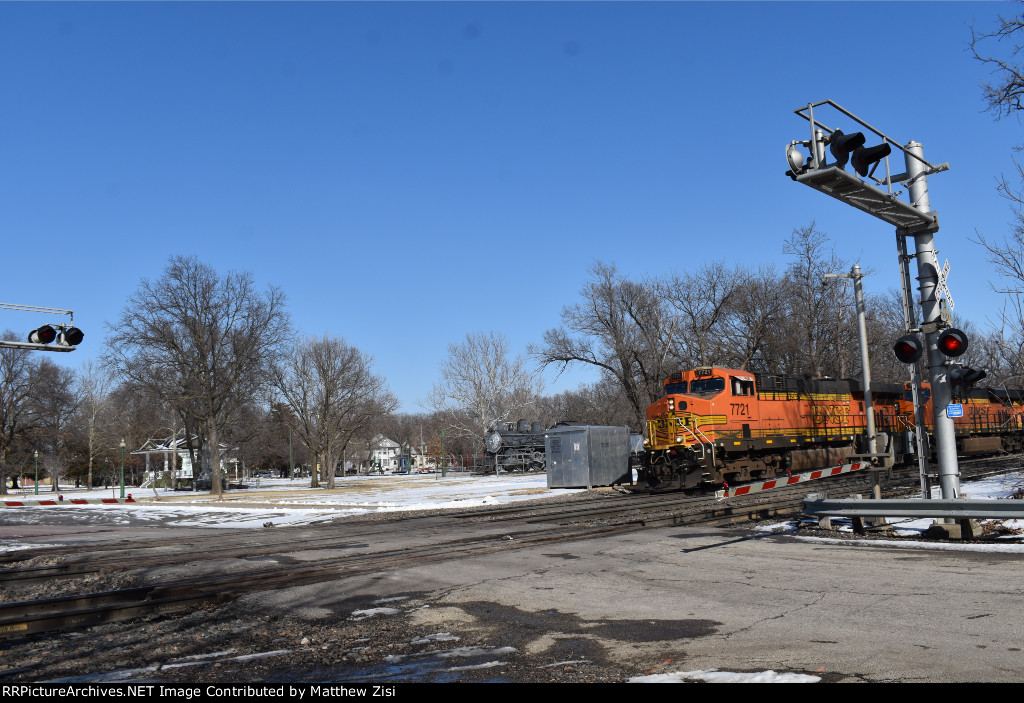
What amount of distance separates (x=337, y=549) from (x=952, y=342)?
1061cm

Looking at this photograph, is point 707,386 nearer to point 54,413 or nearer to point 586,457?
point 586,457

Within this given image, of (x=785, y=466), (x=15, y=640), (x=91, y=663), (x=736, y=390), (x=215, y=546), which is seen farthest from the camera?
(x=785, y=466)

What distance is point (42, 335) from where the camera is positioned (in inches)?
709

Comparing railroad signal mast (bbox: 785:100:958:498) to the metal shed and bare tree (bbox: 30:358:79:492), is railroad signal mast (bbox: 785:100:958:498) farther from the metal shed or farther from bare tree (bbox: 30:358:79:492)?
bare tree (bbox: 30:358:79:492)

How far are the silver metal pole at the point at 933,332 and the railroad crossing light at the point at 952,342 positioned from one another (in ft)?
2.12

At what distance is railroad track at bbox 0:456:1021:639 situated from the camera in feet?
27.0

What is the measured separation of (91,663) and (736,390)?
2049cm

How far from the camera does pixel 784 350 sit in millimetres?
44062

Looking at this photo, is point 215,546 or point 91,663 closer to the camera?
point 91,663

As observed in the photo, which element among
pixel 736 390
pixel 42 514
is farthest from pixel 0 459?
pixel 736 390

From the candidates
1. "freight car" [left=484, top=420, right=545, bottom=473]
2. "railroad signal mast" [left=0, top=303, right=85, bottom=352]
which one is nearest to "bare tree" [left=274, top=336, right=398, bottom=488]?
"freight car" [left=484, top=420, right=545, bottom=473]

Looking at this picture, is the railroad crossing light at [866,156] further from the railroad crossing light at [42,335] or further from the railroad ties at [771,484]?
the railroad crossing light at [42,335]

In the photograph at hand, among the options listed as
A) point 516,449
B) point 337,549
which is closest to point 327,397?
point 516,449

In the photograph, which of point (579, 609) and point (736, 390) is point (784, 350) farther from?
point (579, 609)
